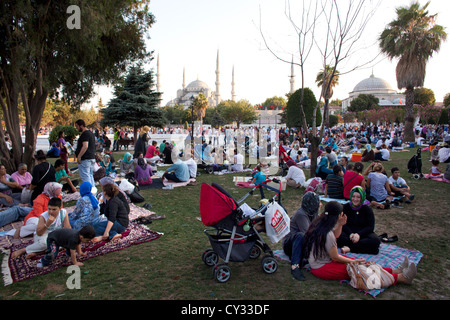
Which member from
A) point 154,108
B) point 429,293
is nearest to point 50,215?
point 429,293

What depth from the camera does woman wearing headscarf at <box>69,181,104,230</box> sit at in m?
4.99

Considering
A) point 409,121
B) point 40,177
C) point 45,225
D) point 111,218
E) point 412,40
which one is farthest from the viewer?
point 409,121

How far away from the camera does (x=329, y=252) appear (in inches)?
145

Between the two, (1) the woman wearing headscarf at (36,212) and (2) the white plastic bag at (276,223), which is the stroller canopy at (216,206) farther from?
(1) the woman wearing headscarf at (36,212)

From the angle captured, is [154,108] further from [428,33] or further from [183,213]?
[428,33]

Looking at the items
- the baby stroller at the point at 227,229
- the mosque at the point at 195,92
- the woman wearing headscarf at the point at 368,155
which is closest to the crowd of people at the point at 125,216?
the baby stroller at the point at 227,229

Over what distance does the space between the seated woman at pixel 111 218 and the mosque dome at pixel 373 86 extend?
99768 millimetres

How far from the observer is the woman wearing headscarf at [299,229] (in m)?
3.96

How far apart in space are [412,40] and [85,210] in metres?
24.4

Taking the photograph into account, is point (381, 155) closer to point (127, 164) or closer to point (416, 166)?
point (416, 166)

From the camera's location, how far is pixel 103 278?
3938mm

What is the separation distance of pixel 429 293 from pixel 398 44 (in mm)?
22846

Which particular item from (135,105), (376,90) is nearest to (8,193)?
(135,105)

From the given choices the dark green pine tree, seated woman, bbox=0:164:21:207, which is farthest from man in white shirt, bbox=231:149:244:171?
the dark green pine tree
